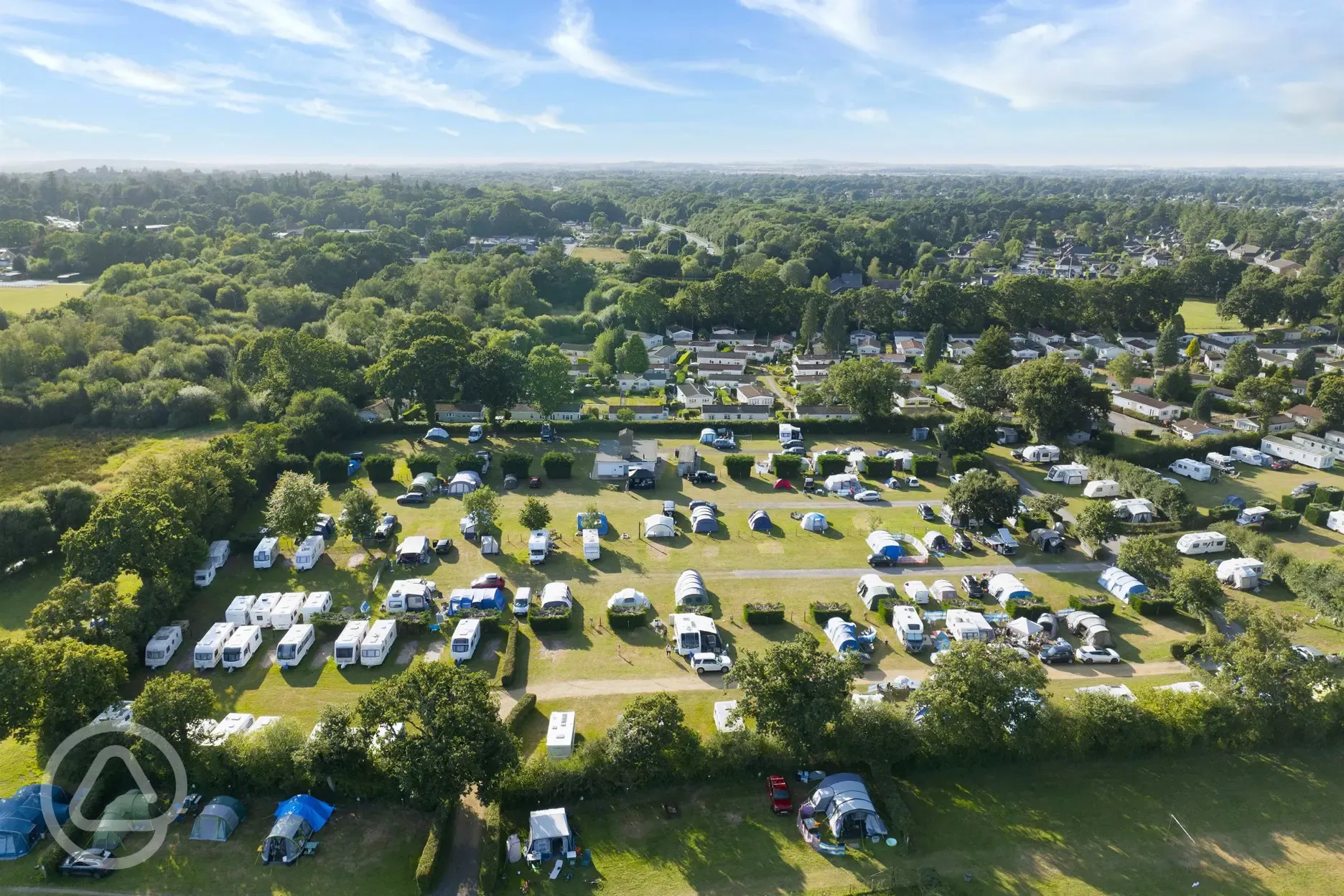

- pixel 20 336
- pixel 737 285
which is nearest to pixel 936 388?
pixel 737 285

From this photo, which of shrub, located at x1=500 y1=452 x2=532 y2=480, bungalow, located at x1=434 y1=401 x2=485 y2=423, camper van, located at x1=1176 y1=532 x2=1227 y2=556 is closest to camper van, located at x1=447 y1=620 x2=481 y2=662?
shrub, located at x1=500 y1=452 x2=532 y2=480

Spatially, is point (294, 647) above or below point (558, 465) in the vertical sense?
below

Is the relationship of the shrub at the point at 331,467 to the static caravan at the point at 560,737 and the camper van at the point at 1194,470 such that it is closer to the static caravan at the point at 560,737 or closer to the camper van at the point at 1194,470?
the static caravan at the point at 560,737

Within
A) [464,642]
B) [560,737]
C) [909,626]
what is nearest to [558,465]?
[464,642]

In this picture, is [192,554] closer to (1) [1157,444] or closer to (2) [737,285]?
(1) [1157,444]

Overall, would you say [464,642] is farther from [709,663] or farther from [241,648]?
[709,663]

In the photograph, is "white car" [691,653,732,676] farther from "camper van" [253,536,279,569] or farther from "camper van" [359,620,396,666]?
"camper van" [253,536,279,569]
